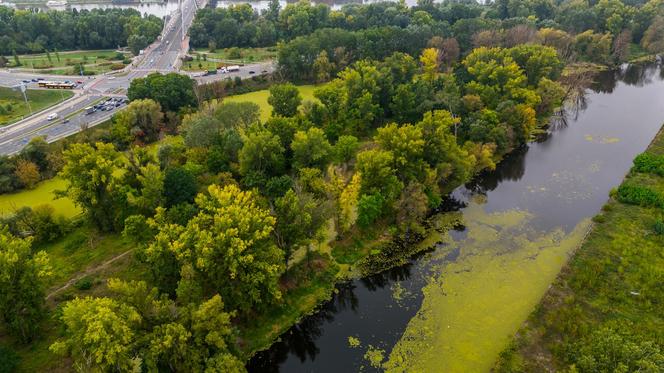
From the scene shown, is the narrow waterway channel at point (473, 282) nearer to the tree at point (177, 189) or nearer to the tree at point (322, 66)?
the tree at point (177, 189)

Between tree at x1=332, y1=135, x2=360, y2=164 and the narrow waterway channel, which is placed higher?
tree at x1=332, y1=135, x2=360, y2=164

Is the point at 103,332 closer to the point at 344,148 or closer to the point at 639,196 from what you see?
the point at 344,148

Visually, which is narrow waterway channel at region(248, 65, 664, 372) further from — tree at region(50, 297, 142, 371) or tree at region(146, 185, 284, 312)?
tree at region(50, 297, 142, 371)

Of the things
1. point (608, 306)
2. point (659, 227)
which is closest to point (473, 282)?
point (608, 306)

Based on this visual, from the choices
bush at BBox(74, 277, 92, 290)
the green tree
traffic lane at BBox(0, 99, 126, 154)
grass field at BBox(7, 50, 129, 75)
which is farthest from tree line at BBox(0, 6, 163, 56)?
the green tree

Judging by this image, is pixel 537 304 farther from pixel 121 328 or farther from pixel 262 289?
pixel 121 328

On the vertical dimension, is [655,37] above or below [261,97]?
above
